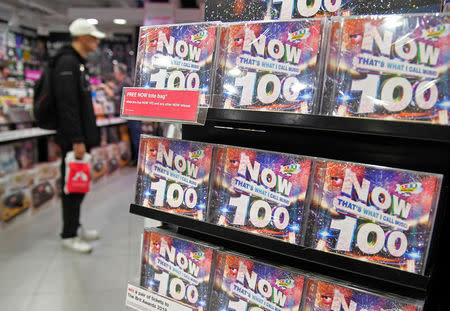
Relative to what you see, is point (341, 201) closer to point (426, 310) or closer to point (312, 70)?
point (312, 70)

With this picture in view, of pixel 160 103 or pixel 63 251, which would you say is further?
pixel 63 251

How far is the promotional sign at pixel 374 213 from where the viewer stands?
80 cm

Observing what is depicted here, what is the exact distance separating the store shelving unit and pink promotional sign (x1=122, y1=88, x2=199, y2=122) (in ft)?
0.28

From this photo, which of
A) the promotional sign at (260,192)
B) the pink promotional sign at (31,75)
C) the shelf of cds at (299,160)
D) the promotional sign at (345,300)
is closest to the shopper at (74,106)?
the shelf of cds at (299,160)

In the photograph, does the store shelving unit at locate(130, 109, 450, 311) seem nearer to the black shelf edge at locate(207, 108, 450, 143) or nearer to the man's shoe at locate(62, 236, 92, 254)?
the black shelf edge at locate(207, 108, 450, 143)

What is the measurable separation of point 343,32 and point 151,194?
0.74m

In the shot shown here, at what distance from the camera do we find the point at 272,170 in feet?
3.18

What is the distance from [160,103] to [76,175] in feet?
5.99

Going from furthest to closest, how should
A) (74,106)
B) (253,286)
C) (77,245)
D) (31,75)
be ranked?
1. (31,75)
2. (77,245)
3. (74,106)
4. (253,286)

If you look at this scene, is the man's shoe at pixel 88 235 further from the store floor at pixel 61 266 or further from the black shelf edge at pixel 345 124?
the black shelf edge at pixel 345 124

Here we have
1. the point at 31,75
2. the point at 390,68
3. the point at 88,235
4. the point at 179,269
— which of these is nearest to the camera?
the point at 390,68

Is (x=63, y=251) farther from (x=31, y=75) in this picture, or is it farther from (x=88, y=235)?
(x=31, y=75)

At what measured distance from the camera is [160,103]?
39.2 inches

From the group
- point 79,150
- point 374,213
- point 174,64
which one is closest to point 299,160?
point 374,213
